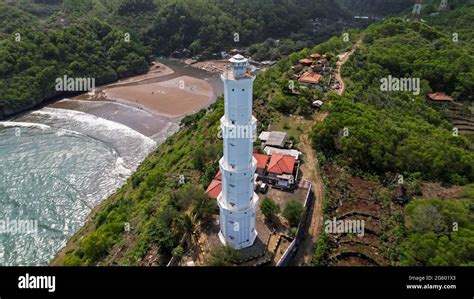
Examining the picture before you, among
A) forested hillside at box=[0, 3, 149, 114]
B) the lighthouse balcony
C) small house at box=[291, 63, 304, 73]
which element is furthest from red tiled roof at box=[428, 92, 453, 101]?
forested hillside at box=[0, 3, 149, 114]

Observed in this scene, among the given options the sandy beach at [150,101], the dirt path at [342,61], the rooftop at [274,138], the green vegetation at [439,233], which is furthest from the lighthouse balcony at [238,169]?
the sandy beach at [150,101]

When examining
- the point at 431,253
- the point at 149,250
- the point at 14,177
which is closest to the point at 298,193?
the point at 431,253

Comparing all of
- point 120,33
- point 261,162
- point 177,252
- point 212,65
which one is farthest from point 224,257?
point 120,33

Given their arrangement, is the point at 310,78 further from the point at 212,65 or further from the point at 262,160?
the point at 212,65

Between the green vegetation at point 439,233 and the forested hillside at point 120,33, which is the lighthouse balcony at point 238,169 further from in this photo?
the forested hillside at point 120,33

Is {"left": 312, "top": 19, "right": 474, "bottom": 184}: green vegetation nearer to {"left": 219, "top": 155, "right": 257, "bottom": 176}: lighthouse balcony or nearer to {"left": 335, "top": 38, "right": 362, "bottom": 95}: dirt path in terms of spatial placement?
{"left": 335, "top": 38, "right": 362, "bottom": 95}: dirt path

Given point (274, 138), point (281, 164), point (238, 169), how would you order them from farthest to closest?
point (274, 138) < point (281, 164) < point (238, 169)

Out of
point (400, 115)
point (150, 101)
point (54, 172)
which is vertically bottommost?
point (54, 172)
